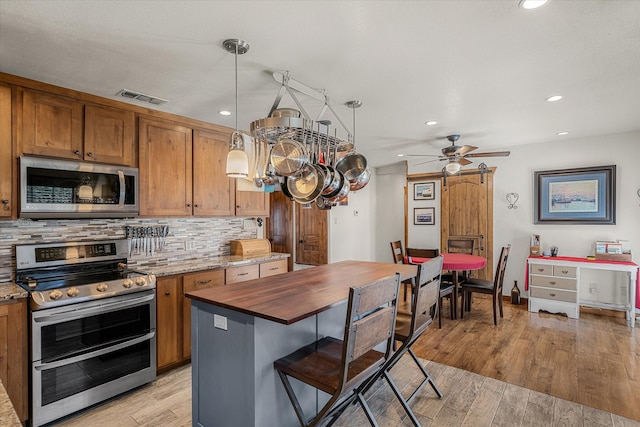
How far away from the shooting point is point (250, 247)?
3932mm

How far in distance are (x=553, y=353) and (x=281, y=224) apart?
16.9 ft

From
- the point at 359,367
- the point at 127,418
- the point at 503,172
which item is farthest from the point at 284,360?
the point at 503,172

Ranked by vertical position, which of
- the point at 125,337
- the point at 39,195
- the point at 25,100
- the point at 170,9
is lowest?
the point at 125,337

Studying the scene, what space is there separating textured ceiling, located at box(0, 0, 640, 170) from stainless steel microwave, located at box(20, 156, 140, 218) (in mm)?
635

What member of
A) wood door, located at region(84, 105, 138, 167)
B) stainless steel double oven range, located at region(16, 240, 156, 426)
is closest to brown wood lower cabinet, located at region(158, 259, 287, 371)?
stainless steel double oven range, located at region(16, 240, 156, 426)

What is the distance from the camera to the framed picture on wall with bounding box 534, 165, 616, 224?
441 cm

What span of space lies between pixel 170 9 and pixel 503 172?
5198 mm

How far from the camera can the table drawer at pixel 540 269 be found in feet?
14.8

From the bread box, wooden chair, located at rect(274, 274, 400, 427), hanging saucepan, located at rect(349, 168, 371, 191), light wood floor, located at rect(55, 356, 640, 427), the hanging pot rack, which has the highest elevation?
the hanging pot rack

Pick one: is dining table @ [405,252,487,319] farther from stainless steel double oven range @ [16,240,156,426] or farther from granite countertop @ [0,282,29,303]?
granite countertop @ [0,282,29,303]

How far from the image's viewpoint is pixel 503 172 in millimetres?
5258

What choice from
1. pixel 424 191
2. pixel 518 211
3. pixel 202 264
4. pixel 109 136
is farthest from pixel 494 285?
pixel 109 136

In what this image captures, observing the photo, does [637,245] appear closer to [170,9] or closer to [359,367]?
[359,367]

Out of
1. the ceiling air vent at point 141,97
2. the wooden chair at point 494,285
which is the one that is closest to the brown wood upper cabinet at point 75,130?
the ceiling air vent at point 141,97
